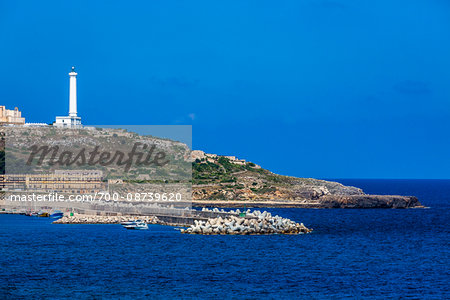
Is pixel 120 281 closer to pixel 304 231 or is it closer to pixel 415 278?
pixel 415 278

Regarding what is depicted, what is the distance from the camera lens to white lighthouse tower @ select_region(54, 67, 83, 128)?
12988 cm

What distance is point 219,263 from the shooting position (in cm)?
4844

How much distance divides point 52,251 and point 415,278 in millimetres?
25229

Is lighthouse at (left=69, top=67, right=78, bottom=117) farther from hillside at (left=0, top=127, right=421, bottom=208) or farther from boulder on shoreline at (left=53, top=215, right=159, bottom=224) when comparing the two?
boulder on shoreline at (left=53, top=215, right=159, bottom=224)

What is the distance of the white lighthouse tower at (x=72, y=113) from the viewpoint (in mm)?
129875

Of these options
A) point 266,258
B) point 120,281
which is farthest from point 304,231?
point 120,281

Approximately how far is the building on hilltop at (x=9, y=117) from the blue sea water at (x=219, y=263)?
3263 inches

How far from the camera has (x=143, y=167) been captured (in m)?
127

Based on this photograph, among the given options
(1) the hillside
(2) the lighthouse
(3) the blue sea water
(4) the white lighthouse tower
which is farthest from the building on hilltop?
(3) the blue sea water

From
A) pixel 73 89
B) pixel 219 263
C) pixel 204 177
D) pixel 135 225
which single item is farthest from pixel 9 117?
pixel 219 263

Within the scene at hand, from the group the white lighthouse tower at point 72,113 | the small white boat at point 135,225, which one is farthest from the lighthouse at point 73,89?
the small white boat at point 135,225

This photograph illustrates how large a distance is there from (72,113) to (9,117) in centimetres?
2205

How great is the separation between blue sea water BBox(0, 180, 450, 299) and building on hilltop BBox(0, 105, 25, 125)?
272 feet
